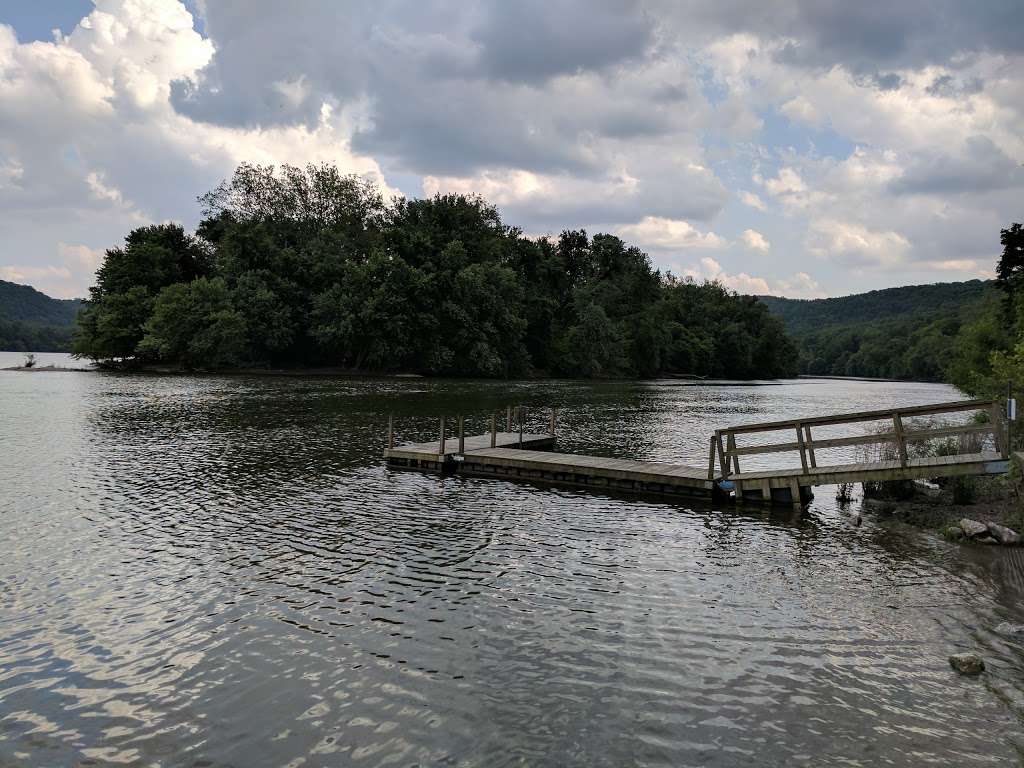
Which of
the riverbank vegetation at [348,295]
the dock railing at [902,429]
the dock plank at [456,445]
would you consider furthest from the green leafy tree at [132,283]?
the dock railing at [902,429]

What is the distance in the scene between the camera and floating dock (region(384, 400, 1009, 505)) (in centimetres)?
1592

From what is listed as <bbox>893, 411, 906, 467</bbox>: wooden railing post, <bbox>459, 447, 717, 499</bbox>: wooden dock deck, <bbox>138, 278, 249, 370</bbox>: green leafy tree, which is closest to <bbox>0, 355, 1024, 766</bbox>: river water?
<bbox>459, 447, 717, 499</bbox>: wooden dock deck

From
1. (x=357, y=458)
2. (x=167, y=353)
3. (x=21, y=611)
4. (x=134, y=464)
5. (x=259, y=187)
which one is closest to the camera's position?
(x=21, y=611)

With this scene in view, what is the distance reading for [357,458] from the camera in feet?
81.2

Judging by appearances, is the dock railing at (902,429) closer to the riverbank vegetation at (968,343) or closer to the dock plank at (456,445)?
the riverbank vegetation at (968,343)

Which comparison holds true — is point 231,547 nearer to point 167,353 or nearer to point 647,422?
point 647,422

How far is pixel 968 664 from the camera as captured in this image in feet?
26.9

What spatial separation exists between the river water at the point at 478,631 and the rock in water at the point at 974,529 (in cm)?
103

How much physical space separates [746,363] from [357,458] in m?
133

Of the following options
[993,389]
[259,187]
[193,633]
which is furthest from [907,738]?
[259,187]

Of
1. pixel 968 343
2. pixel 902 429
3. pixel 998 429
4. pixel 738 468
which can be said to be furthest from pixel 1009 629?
pixel 968 343

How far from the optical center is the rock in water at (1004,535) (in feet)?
45.7

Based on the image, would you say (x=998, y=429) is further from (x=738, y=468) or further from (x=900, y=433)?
(x=738, y=468)

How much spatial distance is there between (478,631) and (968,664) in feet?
20.6
